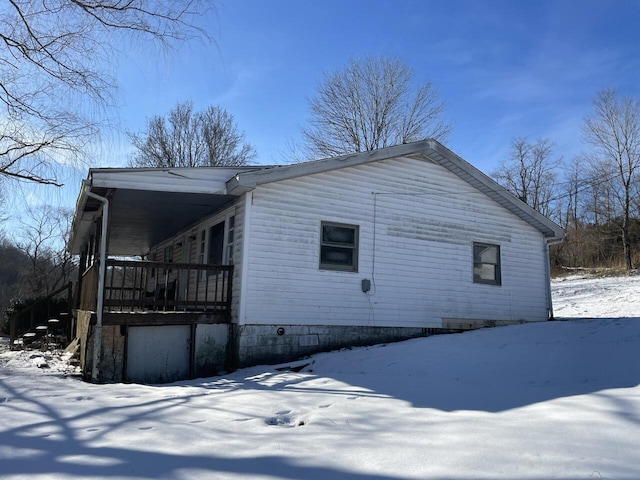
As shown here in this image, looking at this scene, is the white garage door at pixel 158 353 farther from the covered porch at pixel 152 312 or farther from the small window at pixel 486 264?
the small window at pixel 486 264

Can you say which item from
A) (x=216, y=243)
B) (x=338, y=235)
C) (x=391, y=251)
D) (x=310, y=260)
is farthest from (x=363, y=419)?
(x=216, y=243)

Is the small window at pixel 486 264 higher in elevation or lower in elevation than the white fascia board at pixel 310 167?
lower

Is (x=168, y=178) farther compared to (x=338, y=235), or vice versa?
(x=338, y=235)

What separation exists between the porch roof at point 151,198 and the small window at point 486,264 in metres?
5.80

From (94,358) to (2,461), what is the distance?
5.40 m

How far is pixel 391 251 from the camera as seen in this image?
1150 cm

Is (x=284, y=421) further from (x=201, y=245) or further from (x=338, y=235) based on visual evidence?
(x=201, y=245)

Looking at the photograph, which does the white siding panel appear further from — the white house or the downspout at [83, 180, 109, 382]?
the downspout at [83, 180, 109, 382]

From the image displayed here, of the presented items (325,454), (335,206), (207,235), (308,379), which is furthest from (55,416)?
(207,235)

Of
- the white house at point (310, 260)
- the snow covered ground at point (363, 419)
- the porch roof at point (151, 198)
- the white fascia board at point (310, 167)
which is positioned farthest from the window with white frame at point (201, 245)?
the snow covered ground at point (363, 419)

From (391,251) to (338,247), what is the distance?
1269mm

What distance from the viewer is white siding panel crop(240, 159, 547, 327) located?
1030 cm

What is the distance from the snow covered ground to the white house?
4.13ft

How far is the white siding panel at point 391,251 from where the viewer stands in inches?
405
